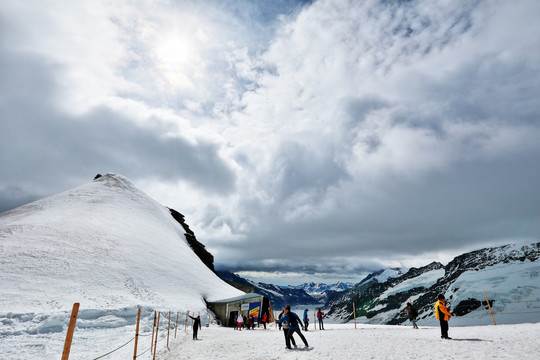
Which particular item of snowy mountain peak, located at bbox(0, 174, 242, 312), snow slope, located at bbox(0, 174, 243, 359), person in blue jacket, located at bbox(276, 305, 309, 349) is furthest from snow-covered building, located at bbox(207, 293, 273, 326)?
person in blue jacket, located at bbox(276, 305, 309, 349)

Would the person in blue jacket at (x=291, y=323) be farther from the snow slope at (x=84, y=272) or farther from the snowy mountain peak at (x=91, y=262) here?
the snowy mountain peak at (x=91, y=262)

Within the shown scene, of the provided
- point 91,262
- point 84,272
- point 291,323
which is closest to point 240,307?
point 84,272

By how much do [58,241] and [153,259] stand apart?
14.1 meters

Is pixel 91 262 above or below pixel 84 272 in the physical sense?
above

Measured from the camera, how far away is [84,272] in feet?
116

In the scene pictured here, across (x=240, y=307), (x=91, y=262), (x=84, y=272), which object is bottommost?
(x=240, y=307)

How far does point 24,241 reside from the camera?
128ft

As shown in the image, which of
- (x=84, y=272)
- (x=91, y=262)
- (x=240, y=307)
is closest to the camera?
(x=84, y=272)

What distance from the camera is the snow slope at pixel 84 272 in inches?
911

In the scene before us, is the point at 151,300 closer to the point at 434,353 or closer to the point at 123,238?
the point at 123,238

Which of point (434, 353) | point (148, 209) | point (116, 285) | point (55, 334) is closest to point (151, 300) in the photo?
point (116, 285)

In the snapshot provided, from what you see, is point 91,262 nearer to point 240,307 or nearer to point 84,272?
point 84,272

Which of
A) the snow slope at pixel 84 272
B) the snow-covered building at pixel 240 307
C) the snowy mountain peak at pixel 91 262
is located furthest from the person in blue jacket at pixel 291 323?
the snow-covered building at pixel 240 307

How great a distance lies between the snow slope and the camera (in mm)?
23141
